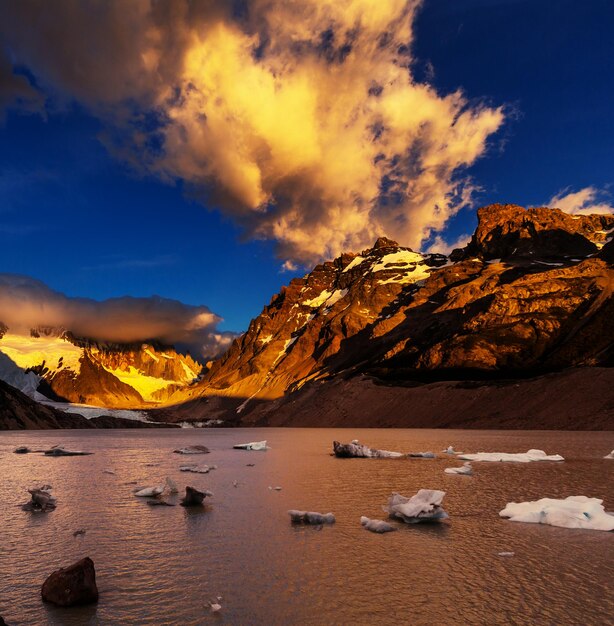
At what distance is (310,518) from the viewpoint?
619 inches

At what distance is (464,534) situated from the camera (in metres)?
14.2

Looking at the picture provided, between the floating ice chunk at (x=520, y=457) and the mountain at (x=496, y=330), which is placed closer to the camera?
the floating ice chunk at (x=520, y=457)

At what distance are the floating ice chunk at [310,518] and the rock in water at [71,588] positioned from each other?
292 inches

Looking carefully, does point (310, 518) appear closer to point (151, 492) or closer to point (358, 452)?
point (151, 492)

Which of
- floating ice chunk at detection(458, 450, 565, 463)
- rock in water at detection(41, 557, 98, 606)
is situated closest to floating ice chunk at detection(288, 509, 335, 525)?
rock in water at detection(41, 557, 98, 606)

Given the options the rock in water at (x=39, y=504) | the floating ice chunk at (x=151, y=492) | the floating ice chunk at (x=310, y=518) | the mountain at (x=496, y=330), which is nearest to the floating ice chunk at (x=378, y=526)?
the floating ice chunk at (x=310, y=518)

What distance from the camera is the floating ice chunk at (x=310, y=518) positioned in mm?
15703

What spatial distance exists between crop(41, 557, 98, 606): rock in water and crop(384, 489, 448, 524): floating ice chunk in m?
9.50

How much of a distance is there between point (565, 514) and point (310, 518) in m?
7.81

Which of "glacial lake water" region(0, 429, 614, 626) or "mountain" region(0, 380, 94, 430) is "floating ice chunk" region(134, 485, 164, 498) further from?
"mountain" region(0, 380, 94, 430)

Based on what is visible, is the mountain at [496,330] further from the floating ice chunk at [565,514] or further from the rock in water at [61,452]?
the floating ice chunk at [565,514]

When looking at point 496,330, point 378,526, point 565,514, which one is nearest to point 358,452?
point 565,514

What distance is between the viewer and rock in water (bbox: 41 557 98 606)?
9.17 meters

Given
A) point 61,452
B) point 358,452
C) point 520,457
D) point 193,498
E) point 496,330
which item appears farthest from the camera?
point 496,330
